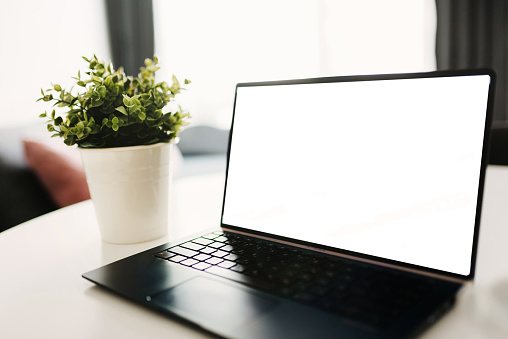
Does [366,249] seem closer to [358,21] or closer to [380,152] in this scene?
[380,152]

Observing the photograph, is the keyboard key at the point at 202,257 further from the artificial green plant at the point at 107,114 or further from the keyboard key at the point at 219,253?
the artificial green plant at the point at 107,114

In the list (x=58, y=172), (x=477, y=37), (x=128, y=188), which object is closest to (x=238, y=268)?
(x=128, y=188)

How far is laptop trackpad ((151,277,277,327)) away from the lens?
0.40 metres

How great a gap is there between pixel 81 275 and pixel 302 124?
40cm

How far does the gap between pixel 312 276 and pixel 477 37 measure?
8.23 feet

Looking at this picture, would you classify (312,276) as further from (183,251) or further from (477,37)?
(477,37)

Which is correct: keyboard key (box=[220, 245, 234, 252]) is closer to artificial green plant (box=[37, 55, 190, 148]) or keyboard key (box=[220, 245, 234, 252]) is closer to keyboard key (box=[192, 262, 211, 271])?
keyboard key (box=[192, 262, 211, 271])

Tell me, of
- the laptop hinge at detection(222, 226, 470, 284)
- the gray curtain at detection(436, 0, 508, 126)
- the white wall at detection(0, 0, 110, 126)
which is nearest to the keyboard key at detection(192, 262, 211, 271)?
the laptop hinge at detection(222, 226, 470, 284)

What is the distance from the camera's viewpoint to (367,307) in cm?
39

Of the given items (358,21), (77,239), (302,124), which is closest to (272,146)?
(302,124)

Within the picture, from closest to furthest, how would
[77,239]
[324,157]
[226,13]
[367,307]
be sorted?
[367,307]
[324,157]
[77,239]
[226,13]

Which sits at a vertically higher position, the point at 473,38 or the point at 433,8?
the point at 433,8

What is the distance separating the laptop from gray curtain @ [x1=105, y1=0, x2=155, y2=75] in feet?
8.78

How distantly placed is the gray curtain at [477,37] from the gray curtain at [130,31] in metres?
2.04
